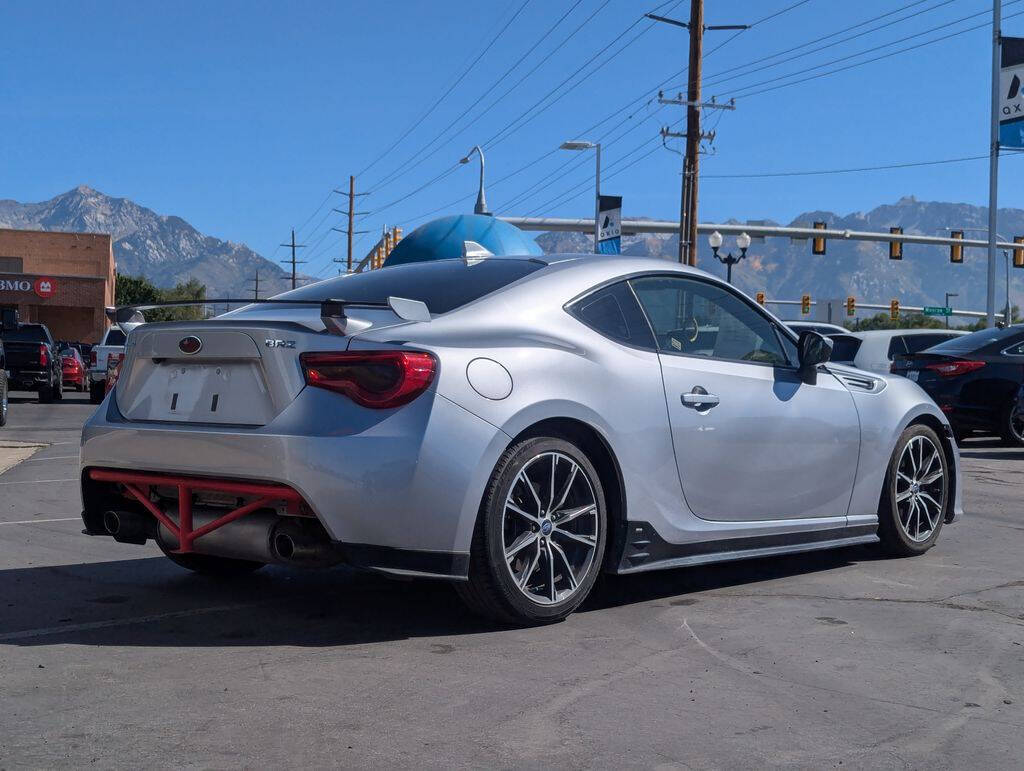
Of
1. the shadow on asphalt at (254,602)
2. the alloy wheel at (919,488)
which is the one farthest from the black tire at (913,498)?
the shadow on asphalt at (254,602)

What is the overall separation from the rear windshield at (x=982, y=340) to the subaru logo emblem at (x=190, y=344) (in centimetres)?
1116

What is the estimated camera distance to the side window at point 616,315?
4.88 meters

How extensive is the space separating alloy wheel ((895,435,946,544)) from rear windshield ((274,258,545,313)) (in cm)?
253

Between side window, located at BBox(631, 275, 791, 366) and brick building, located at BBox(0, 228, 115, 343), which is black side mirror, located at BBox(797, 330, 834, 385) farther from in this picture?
brick building, located at BBox(0, 228, 115, 343)

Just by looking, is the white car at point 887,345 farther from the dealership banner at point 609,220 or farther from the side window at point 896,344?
the dealership banner at point 609,220

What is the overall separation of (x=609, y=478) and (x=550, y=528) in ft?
1.30

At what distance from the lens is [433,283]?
5.02m

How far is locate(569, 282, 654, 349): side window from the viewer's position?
16.0ft

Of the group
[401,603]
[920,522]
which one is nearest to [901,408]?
[920,522]

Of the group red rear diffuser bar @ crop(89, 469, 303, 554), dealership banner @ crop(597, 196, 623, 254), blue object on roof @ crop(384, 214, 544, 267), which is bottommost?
red rear diffuser bar @ crop(89, 469, 303, 554)

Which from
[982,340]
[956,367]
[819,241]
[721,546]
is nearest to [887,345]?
[982,340]

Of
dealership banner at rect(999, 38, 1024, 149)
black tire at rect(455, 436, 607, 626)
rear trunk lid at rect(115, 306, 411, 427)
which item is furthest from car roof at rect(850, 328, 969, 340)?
rear trunk lid at rect(115, 306, 411, 427)

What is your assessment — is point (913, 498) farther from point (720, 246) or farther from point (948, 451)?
point (720, 246)

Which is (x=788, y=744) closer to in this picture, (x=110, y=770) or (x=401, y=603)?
(x=110, y=770)
